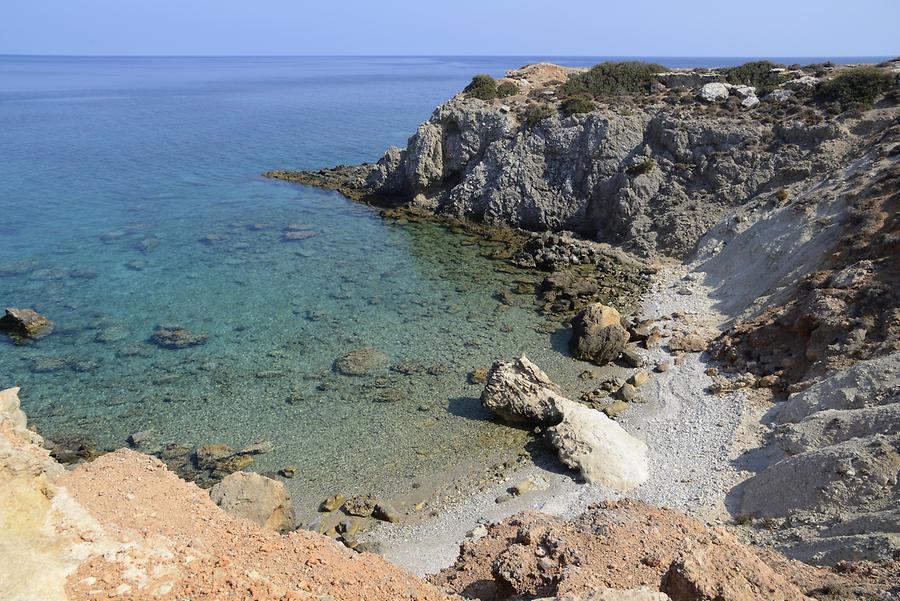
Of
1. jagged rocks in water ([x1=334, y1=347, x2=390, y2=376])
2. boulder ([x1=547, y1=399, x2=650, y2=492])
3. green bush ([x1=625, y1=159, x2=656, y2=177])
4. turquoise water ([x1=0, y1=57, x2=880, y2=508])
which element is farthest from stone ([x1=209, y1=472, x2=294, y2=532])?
green bush ([x1=625, y1=159, x2=656, y2=177])

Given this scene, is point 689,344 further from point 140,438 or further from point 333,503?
point 140,438

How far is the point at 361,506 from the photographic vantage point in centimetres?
2055

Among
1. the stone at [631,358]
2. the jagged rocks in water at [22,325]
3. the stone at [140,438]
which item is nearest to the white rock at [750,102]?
the stone at [631,358]

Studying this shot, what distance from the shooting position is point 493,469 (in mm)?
22656

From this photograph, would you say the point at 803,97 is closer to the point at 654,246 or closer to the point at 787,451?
the point at 654,246

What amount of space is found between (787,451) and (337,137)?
86649 millimetres

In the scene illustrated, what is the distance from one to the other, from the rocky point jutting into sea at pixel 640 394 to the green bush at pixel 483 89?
409mm

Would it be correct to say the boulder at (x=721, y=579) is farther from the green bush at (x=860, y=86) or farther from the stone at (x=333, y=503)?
the green bush at (x=860, y=86)

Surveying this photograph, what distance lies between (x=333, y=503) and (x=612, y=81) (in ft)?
171

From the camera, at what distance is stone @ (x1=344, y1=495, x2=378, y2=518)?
20344 mm

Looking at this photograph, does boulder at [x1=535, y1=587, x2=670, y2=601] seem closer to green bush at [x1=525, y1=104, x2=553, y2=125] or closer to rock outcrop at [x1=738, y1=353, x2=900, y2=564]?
rock outcrop at [x1=738, y1=353, x2=900, y2=564]

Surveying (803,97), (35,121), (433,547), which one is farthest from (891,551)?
(35,121)

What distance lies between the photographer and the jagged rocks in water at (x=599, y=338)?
1176 inches

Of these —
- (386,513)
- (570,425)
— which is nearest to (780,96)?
(570,425)
